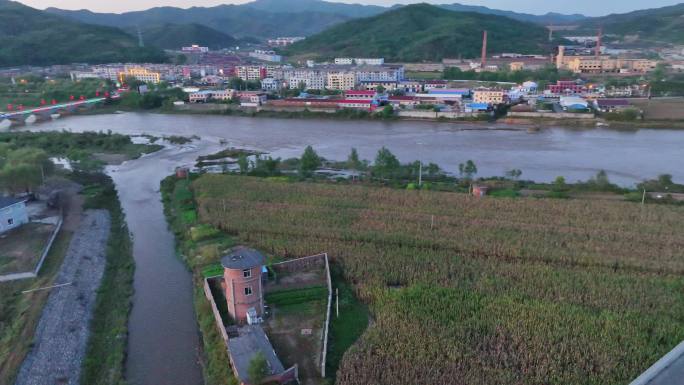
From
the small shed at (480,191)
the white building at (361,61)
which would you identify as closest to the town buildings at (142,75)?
the white building at (361,61)

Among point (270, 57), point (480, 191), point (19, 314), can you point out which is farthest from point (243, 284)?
point (270, 57)

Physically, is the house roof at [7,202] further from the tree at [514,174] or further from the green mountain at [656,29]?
the green mountain at [656,29]

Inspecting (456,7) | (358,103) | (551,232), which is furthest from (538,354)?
(456,7)

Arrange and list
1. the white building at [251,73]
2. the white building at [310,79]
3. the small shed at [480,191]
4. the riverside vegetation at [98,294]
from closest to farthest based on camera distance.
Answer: the riverside vegetation at [98,294], the small shed at [480,191], the white building at [310,79], the white building at [251,73]

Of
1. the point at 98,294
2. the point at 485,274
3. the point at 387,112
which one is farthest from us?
the point at 387,112

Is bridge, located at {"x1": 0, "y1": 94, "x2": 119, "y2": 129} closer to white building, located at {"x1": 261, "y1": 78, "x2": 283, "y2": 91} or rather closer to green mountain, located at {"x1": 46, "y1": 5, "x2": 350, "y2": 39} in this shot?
white building, located at {"x1": 261, "y1": 78, "x2": 283, "y2": 91}

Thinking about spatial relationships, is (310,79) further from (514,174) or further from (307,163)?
(514,174)
